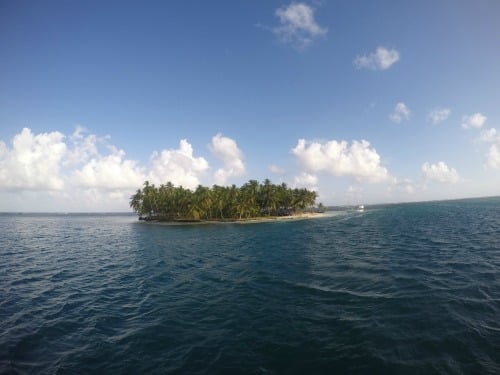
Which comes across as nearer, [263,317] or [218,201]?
[263,317]

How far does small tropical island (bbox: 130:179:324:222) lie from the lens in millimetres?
127188

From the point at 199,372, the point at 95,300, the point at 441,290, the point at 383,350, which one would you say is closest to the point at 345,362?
the point at 383,350

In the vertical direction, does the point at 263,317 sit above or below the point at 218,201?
below

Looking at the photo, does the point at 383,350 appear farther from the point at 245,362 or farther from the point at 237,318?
the point at 237,318

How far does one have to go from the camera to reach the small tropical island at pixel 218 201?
127188 millimetres

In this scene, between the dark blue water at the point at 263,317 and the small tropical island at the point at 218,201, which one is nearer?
the dark blue water at the point at 263,317

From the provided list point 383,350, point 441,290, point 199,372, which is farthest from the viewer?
point 441,290

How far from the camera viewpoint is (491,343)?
1252cm

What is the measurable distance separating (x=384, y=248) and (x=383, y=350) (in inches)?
1166

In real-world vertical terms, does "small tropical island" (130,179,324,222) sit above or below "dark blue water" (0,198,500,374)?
above

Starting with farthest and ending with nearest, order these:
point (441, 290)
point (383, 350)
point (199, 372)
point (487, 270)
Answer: point (487, 270) → point (441, 290) → point (383, 350) → point (199, 372)

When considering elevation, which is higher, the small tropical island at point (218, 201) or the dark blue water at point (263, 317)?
the small tropical island at point (218, 201)

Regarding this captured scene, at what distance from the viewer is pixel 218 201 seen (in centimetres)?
12788

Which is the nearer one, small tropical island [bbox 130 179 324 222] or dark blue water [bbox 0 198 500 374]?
dark blue water [bbox 0 198 500 374]
